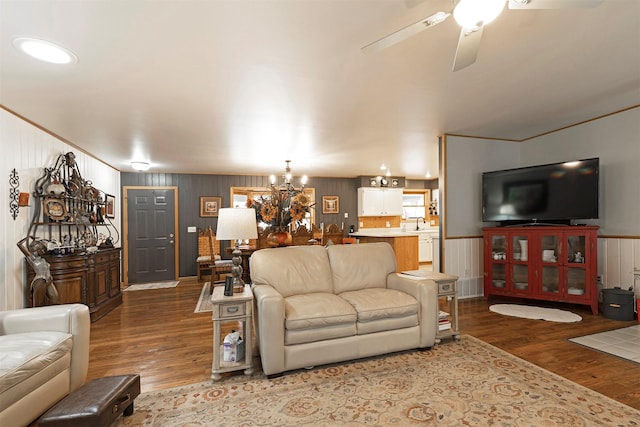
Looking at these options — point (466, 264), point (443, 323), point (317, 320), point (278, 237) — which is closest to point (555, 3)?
point (317, 320)

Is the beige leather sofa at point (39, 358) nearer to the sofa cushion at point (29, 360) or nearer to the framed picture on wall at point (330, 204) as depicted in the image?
the sofa cushion at point (29, 360)

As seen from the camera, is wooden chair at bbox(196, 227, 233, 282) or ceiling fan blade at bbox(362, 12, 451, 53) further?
wooden chair at bbox(196, 227, 233, 282)

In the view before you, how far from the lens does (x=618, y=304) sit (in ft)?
11.3

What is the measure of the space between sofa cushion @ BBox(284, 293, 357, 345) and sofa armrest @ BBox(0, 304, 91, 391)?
142cm

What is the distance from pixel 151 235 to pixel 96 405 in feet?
18.4

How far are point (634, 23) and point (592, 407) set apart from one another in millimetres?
2467

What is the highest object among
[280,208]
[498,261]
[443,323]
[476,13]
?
[476,13]

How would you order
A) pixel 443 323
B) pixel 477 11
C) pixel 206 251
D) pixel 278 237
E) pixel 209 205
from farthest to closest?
pixel 209 205, pixel 206 251, pixel 278 237, pixel 443 323, pixel 477 11

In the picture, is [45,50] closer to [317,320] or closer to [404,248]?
[317,320]

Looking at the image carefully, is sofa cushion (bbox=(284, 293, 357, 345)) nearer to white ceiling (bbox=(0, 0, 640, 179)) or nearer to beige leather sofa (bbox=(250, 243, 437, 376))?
beige leather sofa (bbox=(250, 243, 437, 376))

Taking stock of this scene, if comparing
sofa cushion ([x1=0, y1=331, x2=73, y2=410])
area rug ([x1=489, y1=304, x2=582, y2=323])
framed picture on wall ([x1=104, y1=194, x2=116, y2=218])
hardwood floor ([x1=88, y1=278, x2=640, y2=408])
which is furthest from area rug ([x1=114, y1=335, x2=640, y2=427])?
framed picture on wall ([x1=104, y1=194, x2=116, y2=218])

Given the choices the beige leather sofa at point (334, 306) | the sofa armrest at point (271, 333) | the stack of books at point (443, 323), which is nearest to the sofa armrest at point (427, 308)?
the beige leather sofa at point (334, 306)

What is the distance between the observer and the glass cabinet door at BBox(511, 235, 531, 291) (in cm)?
414

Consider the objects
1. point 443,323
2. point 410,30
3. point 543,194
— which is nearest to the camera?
point 410,30
